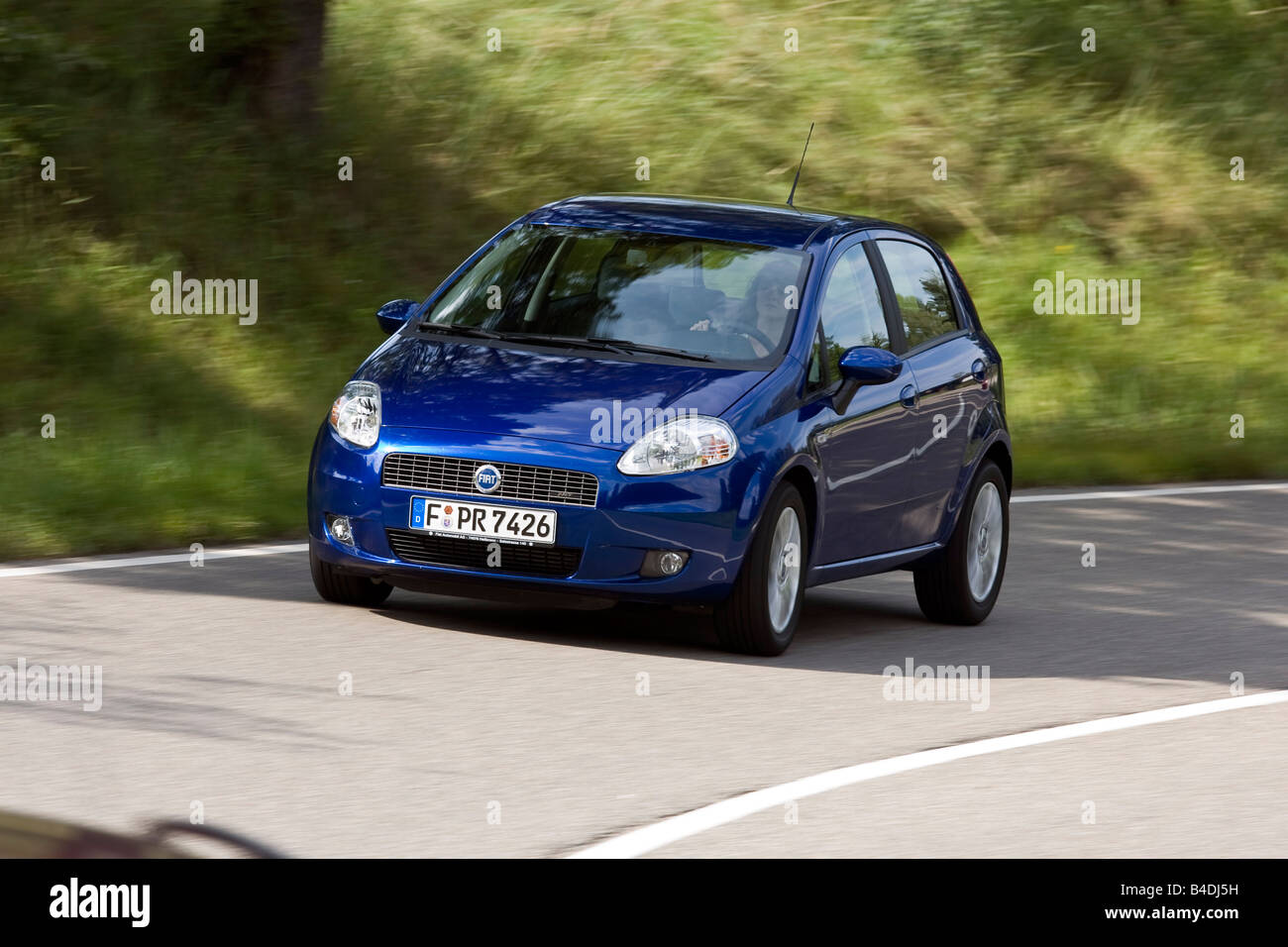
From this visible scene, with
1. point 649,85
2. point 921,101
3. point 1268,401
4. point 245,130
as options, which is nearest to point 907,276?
point 245,130

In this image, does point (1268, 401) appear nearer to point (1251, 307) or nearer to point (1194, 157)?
point (1251, 307)

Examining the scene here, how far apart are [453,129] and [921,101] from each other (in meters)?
6.58

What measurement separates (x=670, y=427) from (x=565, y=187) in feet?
37.2

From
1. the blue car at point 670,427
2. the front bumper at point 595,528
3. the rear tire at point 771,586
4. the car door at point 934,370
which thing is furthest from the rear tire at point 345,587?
the car door at point 934,370

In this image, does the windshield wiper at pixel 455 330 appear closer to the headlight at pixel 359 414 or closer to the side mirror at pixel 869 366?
the headlight at pixel 359 414

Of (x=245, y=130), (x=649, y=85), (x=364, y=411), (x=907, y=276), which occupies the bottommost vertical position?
(x=364, y=411)

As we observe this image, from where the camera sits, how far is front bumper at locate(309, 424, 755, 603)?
8.14m

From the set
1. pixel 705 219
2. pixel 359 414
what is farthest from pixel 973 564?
pixel 359 414

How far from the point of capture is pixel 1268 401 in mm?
18781

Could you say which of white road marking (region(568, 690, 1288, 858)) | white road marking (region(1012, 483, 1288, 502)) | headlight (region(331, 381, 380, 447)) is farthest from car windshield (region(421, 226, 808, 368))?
white road marking (region(1012, 483, 1288, 502))

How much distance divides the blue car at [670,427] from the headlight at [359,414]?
0.03 feet

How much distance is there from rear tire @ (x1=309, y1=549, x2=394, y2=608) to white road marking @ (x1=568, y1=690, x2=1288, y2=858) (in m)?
2.80

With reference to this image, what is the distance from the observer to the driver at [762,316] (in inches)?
350

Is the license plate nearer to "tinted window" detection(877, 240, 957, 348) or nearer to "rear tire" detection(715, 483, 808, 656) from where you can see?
"rear tire" detection(715, 483, 808, 656)
